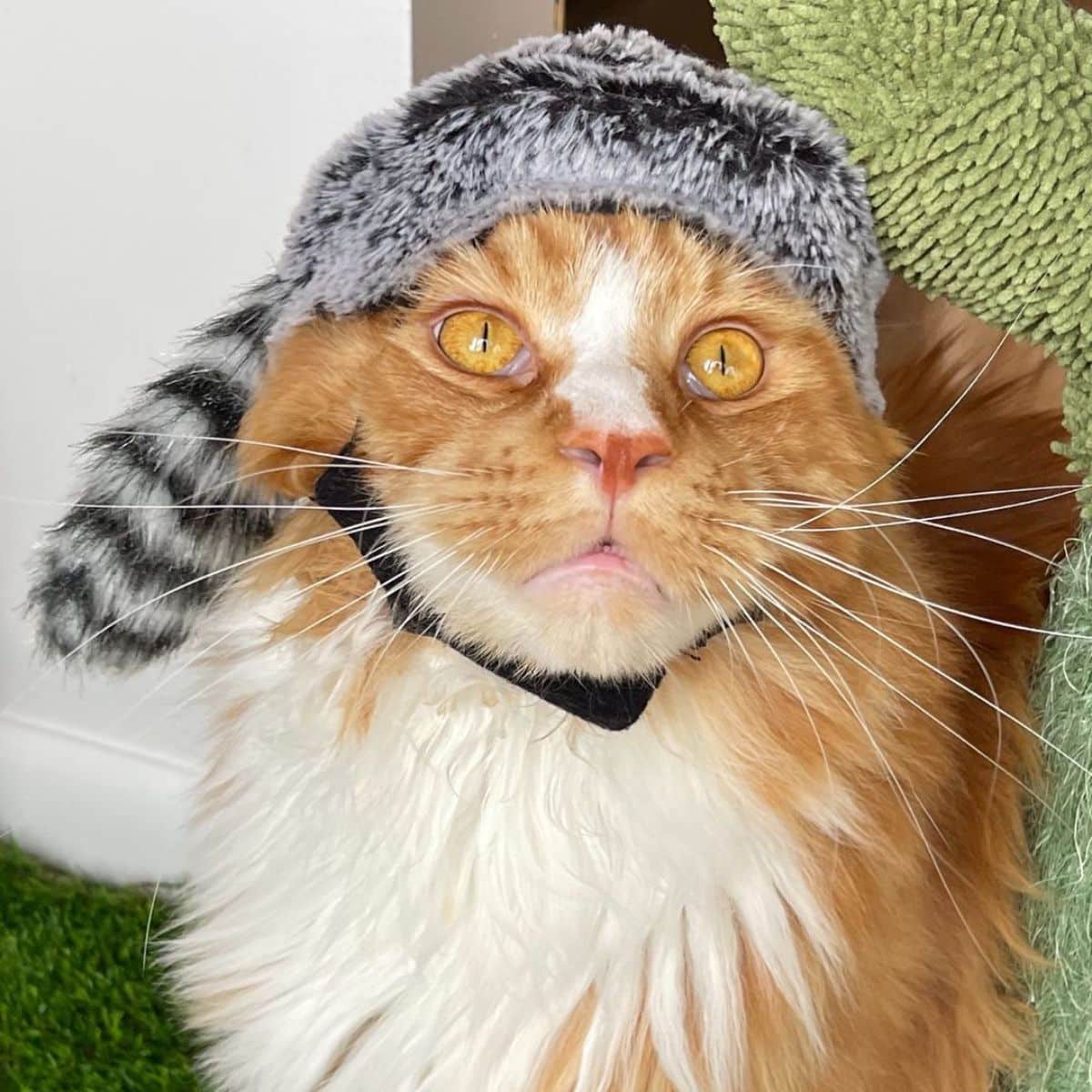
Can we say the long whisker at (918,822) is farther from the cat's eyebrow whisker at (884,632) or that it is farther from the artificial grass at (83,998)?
the artificial grass at (83,998)

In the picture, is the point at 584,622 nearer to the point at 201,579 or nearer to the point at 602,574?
the point at 602,574

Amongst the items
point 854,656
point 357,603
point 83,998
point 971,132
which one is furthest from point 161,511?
point 83,998

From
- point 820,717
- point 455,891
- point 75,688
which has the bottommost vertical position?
point 75,688

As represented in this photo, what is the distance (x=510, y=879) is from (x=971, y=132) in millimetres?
586

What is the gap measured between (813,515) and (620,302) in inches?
7.8

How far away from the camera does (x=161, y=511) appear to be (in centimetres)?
100

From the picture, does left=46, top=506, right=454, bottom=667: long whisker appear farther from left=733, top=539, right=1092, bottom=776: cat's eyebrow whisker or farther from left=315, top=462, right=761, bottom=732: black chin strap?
left=733, top=539, right=1092, bottom=776: cat's eyebrow whisker

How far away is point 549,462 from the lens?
2.34ft

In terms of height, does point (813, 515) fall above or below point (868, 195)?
below

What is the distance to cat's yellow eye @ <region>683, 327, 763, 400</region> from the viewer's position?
2.69 ft

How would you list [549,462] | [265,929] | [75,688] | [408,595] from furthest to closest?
[75,688]
[265,929]
[408,595]
[549,462]

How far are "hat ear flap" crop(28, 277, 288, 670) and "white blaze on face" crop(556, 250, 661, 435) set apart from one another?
1.03ft

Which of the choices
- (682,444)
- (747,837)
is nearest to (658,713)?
(747,837)

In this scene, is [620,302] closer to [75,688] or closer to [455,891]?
Answer: [455,891]
